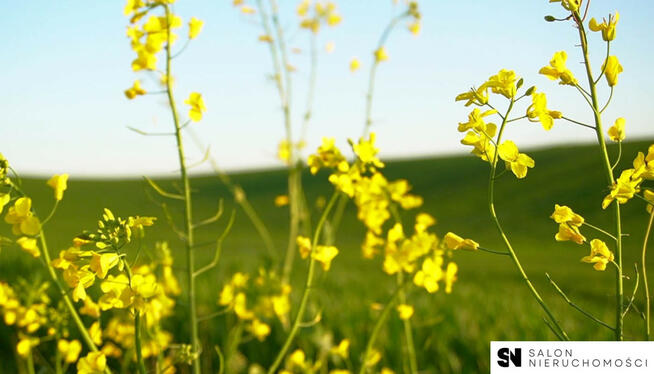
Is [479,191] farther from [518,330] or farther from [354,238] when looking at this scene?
[518,330]

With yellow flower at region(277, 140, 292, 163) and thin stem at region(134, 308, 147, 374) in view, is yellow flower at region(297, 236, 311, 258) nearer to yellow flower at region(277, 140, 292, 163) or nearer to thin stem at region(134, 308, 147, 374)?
thin stem at region(134, 308, 147, 374)

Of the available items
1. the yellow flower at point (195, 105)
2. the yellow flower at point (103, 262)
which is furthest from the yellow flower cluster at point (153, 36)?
the yellow flower at point (103, 262)

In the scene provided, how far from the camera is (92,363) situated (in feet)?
3.09

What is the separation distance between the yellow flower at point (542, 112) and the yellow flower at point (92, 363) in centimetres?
81

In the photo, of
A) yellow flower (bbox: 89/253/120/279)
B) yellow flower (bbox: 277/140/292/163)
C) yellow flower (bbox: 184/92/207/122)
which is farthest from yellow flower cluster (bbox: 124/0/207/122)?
yellow flower (bbox: 277/140/292/163)

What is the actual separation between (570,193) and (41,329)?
1247 centimetres

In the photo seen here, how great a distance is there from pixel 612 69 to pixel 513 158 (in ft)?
0.74

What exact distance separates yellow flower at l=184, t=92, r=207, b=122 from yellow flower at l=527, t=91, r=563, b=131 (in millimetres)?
641

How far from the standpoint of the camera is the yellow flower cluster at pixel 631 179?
85 centimetres

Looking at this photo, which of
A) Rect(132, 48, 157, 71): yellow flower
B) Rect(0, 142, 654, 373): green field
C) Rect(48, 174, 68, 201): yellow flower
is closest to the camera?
Rect(48, 174, 68, 201): yellow flower

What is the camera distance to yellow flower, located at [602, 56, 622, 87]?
0.91 metres

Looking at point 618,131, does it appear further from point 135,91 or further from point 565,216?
point 135,91

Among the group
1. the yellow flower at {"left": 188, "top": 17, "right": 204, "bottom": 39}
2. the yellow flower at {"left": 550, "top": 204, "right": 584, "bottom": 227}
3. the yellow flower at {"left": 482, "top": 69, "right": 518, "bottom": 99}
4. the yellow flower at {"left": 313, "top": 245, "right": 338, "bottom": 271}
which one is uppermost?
the yellow flower at {"left": 188, "top": 17, "right": 204, "bottom": 39}

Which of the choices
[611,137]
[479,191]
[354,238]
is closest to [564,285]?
[611,137]
